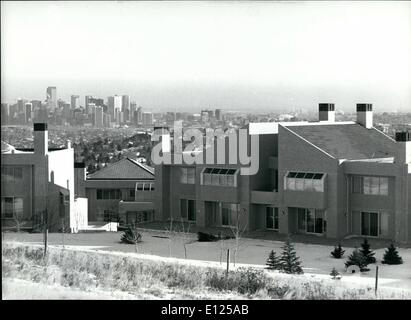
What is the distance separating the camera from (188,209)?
4700cm

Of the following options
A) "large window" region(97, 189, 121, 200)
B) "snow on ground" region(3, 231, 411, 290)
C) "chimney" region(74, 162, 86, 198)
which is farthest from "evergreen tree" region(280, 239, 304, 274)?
"chimney" region(74, 162, 86, 198)

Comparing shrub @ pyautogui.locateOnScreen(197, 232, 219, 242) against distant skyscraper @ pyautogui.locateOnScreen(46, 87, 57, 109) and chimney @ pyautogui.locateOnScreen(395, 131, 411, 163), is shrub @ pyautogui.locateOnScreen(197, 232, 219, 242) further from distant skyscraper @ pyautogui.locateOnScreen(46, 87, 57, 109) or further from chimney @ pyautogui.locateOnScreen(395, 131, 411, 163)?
distant skyscraper @ pyautogui.locateOnScreen(46, 87, 57, 109)

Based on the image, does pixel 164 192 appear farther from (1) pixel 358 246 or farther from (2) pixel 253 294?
(2) pixel 253 294

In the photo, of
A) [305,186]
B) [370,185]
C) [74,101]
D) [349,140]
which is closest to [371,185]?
[370,185]

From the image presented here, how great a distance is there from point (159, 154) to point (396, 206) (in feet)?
48.9

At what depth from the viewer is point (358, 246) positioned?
38.3 m

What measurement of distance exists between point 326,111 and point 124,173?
48.0 feet

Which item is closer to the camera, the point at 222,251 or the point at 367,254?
the point at 367,254

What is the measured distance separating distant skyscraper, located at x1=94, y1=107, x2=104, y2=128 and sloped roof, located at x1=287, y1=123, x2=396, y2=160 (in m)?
34.6

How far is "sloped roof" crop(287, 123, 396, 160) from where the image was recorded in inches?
1679

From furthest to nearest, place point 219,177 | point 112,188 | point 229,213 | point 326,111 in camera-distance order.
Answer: point 112,188 → point 326,111 → point 229,213 → point 219,177

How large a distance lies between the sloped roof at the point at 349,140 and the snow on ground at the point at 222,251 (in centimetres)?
599

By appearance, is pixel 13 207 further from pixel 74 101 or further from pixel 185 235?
pixel 74 101

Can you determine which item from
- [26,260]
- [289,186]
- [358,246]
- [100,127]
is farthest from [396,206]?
[100,127]
